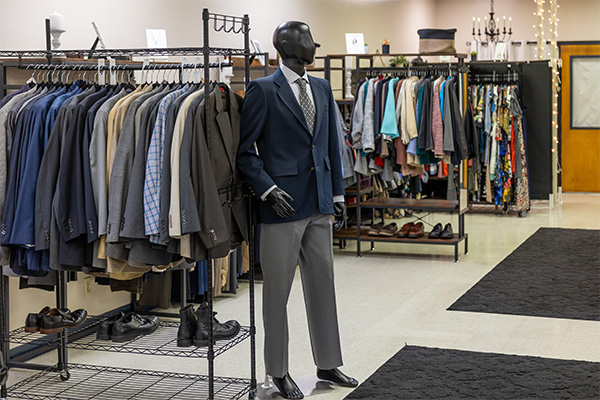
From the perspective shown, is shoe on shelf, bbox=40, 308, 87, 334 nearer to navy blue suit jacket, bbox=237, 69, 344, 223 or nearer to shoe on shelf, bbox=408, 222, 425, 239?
navy blue suit jacket, bbox=237, 69, 344, 223

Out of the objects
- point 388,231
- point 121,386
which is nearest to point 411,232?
point 388,231

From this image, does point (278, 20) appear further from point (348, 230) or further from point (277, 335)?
point (277, 335)

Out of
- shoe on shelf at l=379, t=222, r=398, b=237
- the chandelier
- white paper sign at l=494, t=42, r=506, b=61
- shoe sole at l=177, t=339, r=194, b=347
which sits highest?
the chandelier

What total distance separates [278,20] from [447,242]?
3.22 metres

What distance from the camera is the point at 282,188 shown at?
372 centimetres

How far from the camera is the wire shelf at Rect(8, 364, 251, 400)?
393 centimetres

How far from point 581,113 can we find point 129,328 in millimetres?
9566

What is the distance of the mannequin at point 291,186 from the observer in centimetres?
368

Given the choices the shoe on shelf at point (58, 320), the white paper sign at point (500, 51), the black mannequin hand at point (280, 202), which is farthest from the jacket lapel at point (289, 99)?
the white paper sign at point (500, 51)

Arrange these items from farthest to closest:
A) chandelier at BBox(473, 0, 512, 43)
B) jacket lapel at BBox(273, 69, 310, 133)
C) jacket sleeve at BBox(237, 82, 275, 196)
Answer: chandelier at BBox(473, 0, 512, 43), jacket lapel at BBox(273, 69, 310, 133), jacket sleeve at BBox(237, 82, 275, 196)

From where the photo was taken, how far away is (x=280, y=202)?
3623 mm

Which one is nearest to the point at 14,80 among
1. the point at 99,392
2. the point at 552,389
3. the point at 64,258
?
the point at 64,258

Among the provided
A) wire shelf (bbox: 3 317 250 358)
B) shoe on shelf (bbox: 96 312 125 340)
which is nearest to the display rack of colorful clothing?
wire shelf (bbox: 3 317 250 358)

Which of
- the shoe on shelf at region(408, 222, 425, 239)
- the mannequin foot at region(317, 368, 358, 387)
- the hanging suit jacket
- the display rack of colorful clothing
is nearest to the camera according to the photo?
the hanging suit jacket
